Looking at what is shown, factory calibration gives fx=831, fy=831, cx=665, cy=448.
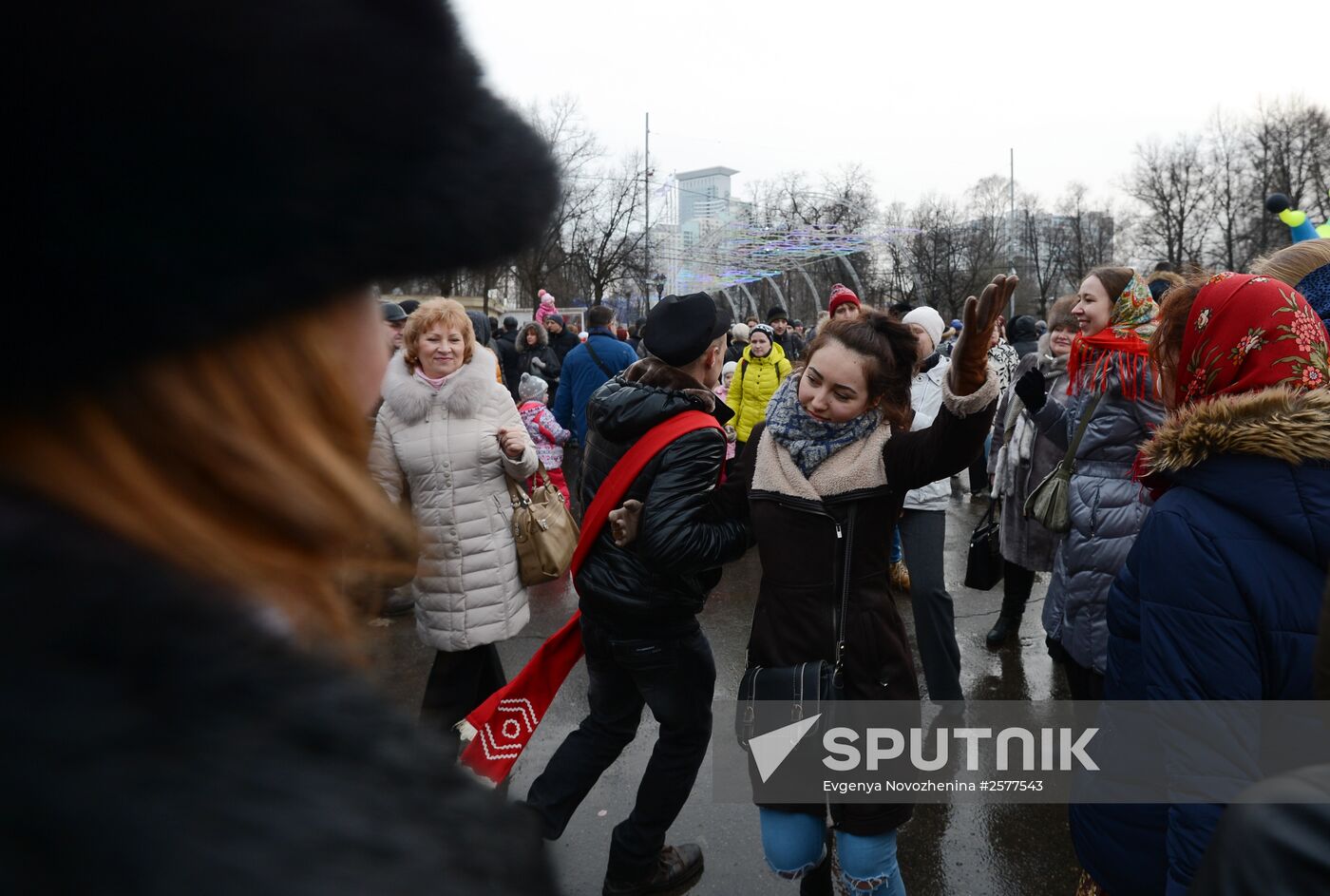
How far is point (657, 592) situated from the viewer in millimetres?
2797

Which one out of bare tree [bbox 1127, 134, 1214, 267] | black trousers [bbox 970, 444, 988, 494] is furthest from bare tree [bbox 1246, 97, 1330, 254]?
black trousers [bbox 970, 444, 988, 494]

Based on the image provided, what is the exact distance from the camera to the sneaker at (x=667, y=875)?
9.61 ft

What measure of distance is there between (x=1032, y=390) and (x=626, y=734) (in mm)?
2496

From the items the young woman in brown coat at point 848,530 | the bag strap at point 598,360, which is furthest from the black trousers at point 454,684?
the bag strap at point 598,360

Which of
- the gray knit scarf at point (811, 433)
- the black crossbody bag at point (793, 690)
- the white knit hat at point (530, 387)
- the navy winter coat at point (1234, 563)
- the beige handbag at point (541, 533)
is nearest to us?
the navy winter coat at point (1234, 563)

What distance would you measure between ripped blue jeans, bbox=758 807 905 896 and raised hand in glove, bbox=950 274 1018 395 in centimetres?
133

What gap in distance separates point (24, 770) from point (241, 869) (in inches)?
4.5

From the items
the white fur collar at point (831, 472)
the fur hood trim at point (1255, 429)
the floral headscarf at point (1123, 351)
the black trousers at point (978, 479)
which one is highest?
the floral headscarf at point (1123, 351)

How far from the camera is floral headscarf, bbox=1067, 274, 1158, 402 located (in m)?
3.41

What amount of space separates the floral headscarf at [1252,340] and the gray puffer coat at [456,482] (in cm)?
243

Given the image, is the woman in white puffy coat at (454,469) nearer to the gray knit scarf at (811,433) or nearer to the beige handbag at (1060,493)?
the gray knit scarf at (811,433)

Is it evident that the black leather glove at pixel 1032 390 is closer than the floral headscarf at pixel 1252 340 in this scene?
No

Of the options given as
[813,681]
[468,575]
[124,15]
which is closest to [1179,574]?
[813,681]

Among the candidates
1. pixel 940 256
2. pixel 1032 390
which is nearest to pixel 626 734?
pixel 1032 390
